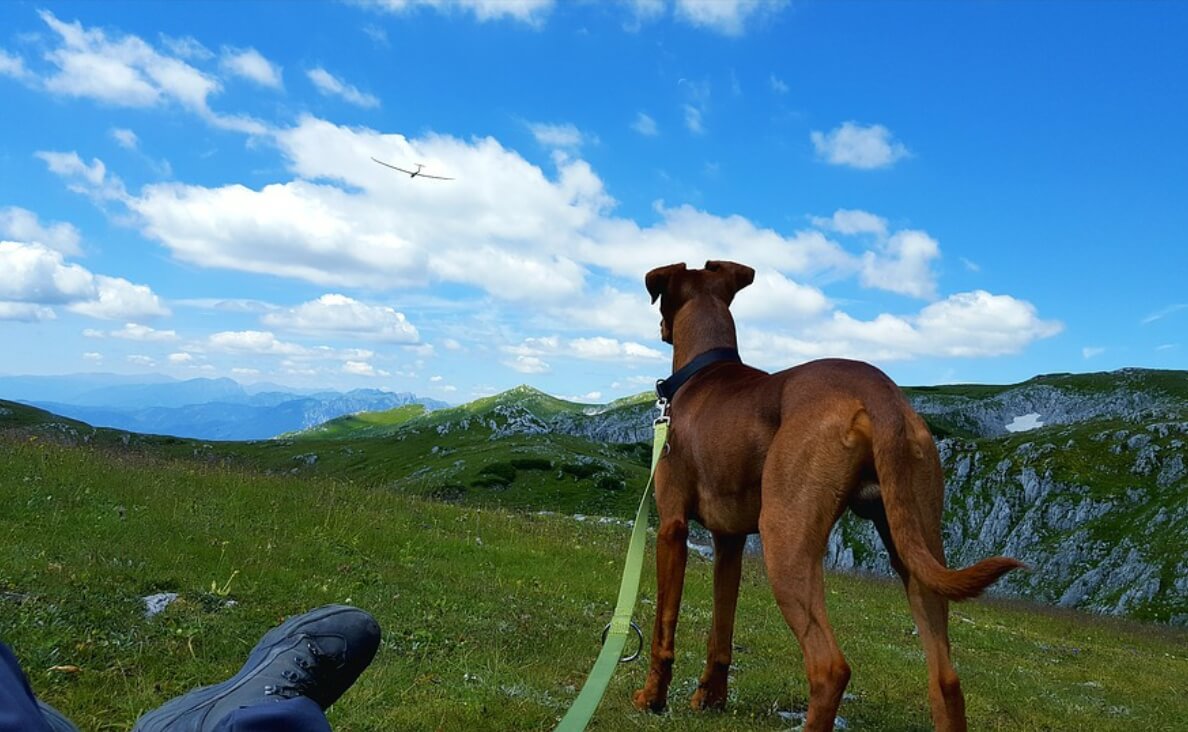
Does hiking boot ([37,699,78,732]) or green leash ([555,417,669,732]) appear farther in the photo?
green leash ([555,417,669,732])

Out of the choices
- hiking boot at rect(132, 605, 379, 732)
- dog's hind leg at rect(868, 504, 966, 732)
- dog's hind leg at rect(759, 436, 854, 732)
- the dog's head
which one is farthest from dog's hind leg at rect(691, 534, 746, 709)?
hiking boot at rect(132, 605, 379, 732)

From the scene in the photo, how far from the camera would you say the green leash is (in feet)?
13.3

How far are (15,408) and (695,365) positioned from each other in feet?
560

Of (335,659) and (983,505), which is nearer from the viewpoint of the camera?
(335,659)

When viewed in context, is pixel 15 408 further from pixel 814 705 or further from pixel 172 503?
pixel 814 705

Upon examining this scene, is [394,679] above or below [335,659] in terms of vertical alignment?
below

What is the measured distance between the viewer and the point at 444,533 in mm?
16031

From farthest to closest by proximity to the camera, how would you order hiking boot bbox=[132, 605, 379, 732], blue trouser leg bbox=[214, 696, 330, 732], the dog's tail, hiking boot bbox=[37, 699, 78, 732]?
the dog's tail → hiking boot bbox=[132, 605, 379, 732] → hiking boot bbox=[37, 699, 78, 732] → blue trouser leg bbox=[214, 696, 330, 732]

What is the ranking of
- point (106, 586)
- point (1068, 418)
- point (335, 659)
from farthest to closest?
point (1068, 418) → point (106, 586) → point (335, 659)

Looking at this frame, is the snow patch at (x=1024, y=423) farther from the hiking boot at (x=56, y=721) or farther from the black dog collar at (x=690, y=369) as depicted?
the hiking boot at (x=56, y=721)

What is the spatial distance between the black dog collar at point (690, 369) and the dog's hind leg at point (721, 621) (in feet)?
4.33

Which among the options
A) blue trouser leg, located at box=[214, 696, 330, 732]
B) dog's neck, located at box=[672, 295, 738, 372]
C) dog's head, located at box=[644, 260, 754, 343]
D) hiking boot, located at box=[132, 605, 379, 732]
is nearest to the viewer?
blue trouser leg, located at box=[214, 696, 330, 732]

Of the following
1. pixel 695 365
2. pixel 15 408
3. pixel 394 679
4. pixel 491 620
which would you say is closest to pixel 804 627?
pixel 695 365

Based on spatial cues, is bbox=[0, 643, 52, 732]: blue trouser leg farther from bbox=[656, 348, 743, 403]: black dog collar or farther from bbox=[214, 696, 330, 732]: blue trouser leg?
bbox=[656, 348, 743, 403]: black dog collar
